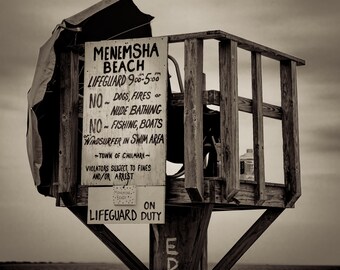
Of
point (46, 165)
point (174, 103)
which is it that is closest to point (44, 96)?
point (46, 165)

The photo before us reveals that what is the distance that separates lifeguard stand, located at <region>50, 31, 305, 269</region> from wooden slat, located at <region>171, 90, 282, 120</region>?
0.04 ft

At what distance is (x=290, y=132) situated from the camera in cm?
1251

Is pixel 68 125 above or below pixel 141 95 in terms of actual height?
below

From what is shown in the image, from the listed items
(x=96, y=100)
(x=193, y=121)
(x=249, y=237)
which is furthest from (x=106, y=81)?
(x=249, y=237)

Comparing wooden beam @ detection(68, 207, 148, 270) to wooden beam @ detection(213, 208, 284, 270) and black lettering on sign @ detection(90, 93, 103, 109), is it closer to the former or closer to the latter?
wooden beam @ detection(213, 208, 284, 270)

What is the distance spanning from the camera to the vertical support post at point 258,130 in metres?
11.7

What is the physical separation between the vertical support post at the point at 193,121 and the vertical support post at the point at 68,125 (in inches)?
70.5

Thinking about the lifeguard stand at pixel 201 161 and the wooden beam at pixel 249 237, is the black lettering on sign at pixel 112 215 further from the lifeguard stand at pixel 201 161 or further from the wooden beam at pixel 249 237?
the wooden beam at pixel 249 237

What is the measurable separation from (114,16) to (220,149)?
2947 mm

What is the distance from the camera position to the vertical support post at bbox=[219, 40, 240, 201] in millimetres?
10805

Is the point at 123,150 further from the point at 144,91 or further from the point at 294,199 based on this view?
the point at 294,199

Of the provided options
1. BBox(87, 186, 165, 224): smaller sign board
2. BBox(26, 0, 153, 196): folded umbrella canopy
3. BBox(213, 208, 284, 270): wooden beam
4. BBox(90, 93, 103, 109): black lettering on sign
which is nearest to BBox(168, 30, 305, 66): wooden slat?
BBox(90, 93, 103, 109): black lettering on sign

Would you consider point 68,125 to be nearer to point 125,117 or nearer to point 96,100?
point 96,100

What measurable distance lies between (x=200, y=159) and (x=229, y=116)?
0.69 meters
